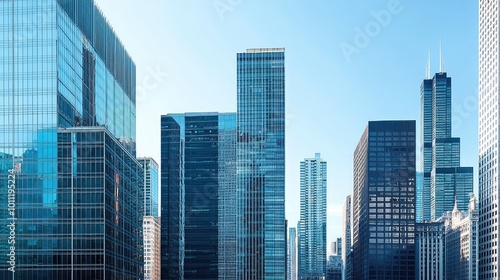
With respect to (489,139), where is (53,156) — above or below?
below

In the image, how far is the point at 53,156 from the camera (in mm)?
114562

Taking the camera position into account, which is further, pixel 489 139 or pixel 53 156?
pixel 489 139

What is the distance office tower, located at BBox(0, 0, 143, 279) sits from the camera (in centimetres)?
11244

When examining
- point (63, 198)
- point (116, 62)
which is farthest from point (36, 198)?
point (116, 62)

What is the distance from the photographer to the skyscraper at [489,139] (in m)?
182

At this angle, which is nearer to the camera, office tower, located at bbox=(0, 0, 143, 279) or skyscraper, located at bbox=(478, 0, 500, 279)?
office tower, located at bbox=(0, 0, 143, 279)

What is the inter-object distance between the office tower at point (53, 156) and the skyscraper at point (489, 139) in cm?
11969

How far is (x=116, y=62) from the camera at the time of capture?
16075 centimetres

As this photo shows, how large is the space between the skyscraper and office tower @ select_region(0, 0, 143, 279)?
120 metres

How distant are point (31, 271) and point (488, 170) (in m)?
144

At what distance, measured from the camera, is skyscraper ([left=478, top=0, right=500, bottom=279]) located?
18188 centimetres

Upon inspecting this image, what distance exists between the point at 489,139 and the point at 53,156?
454 feet

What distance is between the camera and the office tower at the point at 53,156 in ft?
369

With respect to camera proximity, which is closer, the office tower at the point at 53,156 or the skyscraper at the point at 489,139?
the office tower at the point at 53,156
